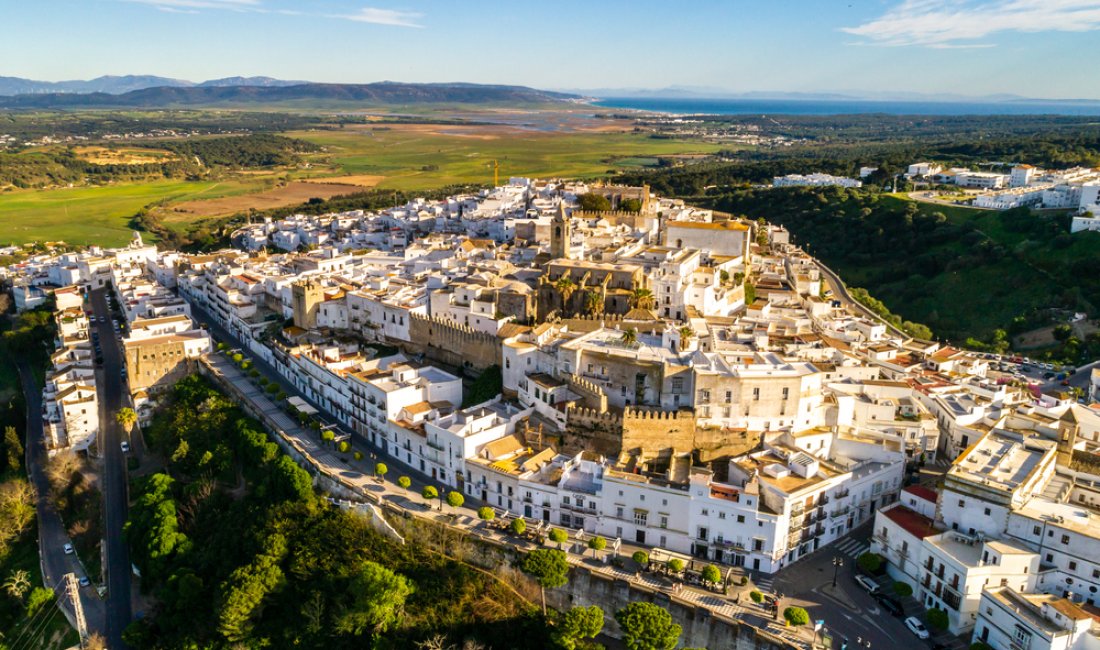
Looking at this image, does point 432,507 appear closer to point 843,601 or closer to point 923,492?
point 843,601

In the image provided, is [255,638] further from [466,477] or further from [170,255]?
[170,255]

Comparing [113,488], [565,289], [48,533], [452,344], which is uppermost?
[565,289]

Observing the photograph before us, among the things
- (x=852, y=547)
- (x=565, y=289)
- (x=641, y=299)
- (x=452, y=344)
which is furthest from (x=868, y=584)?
(x=452, y=344)

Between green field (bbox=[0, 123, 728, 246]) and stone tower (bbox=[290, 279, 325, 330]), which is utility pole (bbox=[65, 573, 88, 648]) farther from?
green field (bbox=[0, 123, 728, 246])

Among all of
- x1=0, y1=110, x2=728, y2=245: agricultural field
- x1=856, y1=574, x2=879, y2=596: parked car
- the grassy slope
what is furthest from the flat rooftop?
x1=0, y1=110, x2=728, y2=245: agricultural field

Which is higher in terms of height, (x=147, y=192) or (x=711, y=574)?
(x=147, y=192)

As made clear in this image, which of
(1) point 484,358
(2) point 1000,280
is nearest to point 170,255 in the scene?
(1) point 484,358

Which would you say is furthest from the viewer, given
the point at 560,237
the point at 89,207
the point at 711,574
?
the point at 89,207
